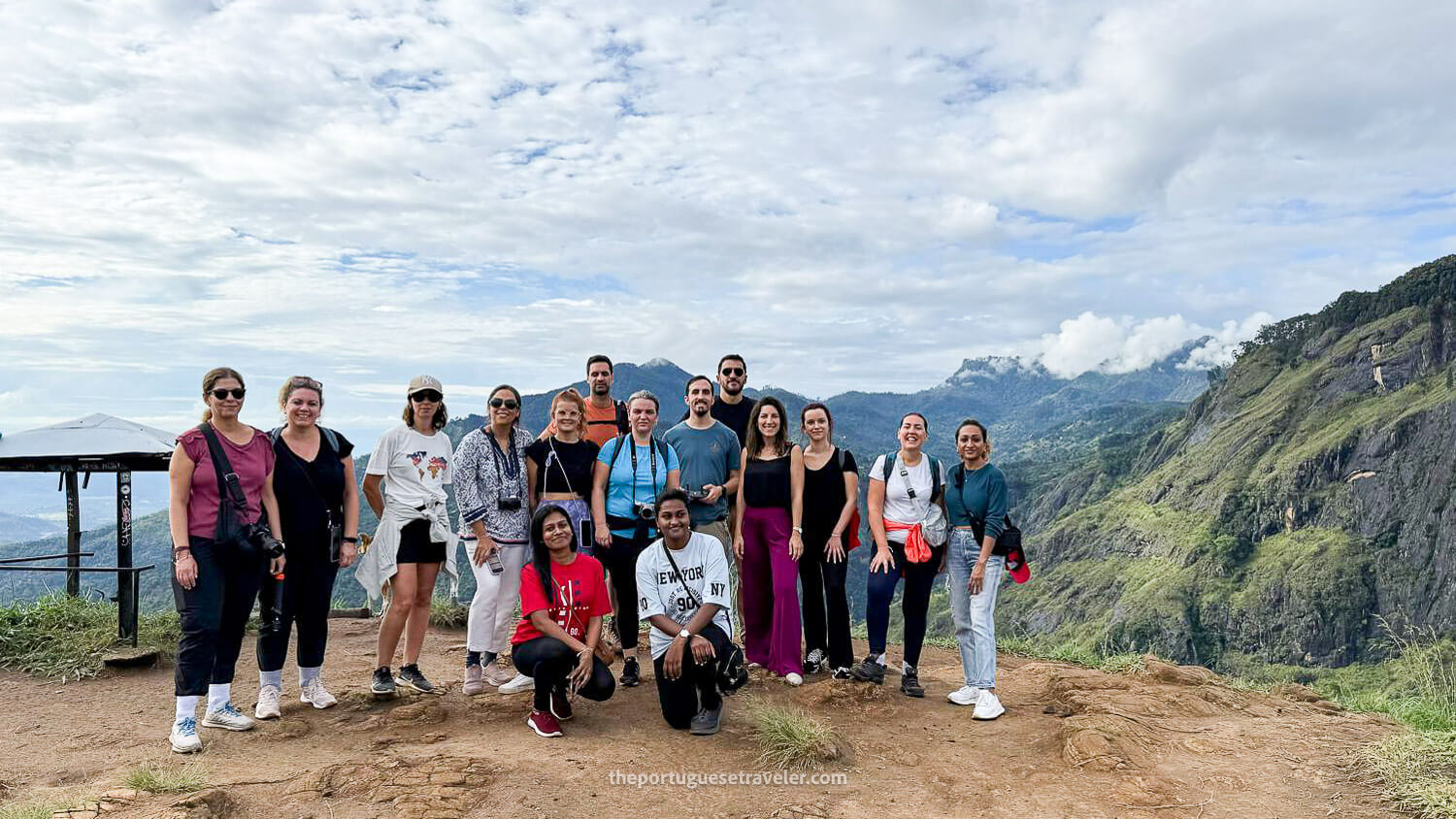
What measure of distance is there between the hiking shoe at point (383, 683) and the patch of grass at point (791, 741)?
8.22 ft

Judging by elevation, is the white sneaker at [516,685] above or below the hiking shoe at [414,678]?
below

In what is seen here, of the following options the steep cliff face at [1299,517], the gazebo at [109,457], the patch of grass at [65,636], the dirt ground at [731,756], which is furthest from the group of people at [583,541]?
the steep cliff face at [1299,517]

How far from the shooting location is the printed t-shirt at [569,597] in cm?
525

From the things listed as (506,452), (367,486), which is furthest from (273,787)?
(506,452)

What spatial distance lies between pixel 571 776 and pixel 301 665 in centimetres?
235

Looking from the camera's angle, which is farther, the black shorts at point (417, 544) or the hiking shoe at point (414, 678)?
the hiking shoe at point (414, 678)

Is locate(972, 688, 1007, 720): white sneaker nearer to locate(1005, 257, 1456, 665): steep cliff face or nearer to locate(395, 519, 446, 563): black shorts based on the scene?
locate(395, 519, 446, 563): black shorts

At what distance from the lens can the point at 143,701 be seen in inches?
261

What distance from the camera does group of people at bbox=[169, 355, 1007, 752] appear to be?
5.10 metres

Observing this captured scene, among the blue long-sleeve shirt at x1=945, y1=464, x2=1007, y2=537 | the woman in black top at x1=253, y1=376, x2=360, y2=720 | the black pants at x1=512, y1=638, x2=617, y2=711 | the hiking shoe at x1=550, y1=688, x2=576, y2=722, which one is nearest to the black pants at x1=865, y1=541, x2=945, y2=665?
the blue long-sleeve shirt at x1=945, y1=464, x2=1007, y2=537

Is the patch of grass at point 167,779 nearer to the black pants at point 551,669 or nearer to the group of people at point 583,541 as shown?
the group of people at point 583,541

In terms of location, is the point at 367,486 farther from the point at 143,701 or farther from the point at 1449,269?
the point at 1449,269

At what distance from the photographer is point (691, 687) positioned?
5363mm

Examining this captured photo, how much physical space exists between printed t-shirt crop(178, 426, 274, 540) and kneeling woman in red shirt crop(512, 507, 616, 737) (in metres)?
1.62
